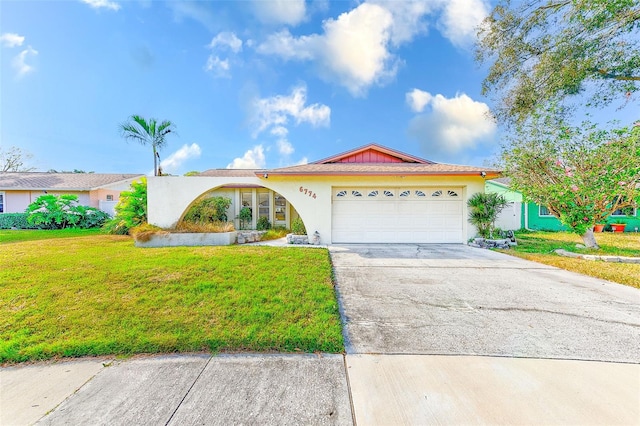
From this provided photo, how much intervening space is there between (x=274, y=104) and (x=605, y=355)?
46.2 feet

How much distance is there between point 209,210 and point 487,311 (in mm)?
11568

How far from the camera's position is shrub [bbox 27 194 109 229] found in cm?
1538

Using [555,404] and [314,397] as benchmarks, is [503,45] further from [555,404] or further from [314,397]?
[314,397]

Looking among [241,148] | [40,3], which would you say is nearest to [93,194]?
[241,148]

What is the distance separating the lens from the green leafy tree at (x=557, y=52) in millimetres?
9422

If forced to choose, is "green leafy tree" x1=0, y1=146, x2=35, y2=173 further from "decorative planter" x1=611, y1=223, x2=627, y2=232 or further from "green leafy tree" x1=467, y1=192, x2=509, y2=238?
"decorative planter" x1=611, y1=223, x2=627, y2=232

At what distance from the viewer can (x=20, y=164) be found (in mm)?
30578

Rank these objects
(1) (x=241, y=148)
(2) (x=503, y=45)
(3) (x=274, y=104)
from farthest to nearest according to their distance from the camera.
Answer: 1. (1) (x=241, y=148)
2. (3) (x=274, y=104)
3. (2) (x=503, y=45)

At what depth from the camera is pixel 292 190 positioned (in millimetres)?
10164

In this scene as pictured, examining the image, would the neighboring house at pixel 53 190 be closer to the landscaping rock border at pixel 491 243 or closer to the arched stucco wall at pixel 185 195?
the arched stucco wall at pixel 185 195

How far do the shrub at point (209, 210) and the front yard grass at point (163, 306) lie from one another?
215 inches

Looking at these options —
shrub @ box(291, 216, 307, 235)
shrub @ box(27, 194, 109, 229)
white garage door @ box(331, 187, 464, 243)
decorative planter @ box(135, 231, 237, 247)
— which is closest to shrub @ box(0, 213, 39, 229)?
shrub @ box(27, 194, 109, 229)

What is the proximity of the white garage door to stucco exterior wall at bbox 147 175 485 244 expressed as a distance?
309mm

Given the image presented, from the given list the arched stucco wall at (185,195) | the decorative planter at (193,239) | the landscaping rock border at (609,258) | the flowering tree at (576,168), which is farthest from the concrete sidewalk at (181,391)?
the flowering tree at (576,168)
